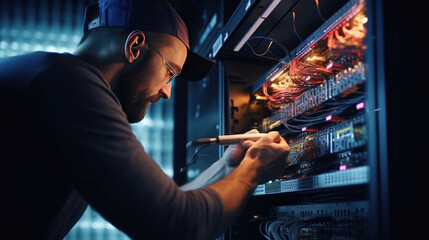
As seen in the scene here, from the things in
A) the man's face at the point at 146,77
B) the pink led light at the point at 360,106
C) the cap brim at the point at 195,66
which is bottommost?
the pink led light at the point at 360,106

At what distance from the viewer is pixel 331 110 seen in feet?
3.37

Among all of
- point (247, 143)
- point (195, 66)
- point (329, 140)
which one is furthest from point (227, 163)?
point (195, 66)

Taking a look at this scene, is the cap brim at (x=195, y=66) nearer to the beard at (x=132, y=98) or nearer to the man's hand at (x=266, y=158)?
the beard at (x=132, y=98)

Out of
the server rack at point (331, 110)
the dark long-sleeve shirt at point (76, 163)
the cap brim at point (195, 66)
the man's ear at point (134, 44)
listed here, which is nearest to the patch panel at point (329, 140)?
the server rack at point (331, 110)

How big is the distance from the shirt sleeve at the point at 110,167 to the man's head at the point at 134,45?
12.0 inches

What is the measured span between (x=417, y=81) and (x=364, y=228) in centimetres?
37

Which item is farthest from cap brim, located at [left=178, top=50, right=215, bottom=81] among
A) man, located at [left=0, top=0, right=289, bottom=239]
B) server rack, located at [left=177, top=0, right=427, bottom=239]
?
man, located at [left=0, top=0, right=289, bottom=239]

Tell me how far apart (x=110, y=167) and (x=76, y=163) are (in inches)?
3.0

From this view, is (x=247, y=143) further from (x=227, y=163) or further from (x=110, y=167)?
(x=110, y=167)

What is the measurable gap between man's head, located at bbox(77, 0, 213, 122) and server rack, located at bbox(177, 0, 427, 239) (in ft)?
0.93

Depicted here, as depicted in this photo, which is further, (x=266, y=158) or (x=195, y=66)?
(x=195, y=66)

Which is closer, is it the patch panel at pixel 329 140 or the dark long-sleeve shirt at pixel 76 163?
the dark long-sleeve shirt at pixel 76 163

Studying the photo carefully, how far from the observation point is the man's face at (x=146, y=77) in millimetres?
1103

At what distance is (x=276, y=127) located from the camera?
1319 mm
